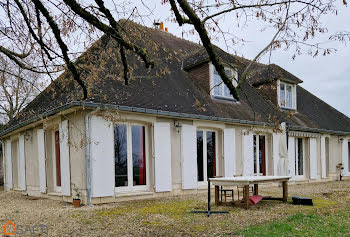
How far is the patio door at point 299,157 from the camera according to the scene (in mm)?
16000

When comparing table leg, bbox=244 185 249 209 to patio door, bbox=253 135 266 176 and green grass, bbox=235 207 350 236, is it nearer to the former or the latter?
green grass, bbox=235 207 350 236

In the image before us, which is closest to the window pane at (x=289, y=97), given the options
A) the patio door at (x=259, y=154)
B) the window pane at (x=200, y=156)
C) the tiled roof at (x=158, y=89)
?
the tiled roof at (x=158, y=89)

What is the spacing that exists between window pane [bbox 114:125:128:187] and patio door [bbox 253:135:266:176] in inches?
249

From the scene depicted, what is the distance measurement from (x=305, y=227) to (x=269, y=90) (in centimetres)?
1211

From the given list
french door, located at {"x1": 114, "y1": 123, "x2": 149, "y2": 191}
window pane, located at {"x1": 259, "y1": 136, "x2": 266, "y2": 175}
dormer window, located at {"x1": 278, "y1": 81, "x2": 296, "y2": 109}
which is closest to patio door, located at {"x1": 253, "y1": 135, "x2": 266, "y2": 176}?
window pane, located at {"x1": 259, "y1": 136, "x2": 266, "y2": 175}

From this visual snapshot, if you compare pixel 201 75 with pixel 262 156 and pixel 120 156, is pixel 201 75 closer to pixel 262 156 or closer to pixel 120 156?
pixel 262 156

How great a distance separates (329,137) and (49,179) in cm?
1452

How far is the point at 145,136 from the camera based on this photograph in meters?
10.2

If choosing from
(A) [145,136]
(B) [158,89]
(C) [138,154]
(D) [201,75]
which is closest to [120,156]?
(C) [138,154]

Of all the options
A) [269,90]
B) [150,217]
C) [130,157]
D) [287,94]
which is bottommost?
[150,217]

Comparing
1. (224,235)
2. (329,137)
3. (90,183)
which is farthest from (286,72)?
(224,235)

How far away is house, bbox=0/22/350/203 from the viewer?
8.80m

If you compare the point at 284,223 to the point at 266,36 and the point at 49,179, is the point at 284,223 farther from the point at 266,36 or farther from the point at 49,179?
the point at 49,179

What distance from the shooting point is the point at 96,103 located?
8398mm
